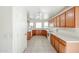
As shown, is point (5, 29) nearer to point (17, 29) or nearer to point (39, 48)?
point (17, 29)

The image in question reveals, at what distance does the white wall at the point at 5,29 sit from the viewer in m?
3.78

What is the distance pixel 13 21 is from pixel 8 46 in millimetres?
802

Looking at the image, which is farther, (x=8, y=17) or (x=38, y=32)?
(x=38, y=32)

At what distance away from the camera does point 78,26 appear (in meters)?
4.58

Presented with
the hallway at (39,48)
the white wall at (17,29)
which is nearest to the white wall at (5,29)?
the white wall at (17,29)

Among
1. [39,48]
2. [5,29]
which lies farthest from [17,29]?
[39,48]

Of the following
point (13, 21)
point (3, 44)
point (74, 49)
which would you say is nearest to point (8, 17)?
point (13, 21)

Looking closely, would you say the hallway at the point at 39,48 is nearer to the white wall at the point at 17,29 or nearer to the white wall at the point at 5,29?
the white wall at the point at 17,29

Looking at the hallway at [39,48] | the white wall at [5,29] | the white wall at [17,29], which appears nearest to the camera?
the white wall at [5,29]

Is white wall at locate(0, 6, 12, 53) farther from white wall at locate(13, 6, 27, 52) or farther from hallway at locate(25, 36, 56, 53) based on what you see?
hallway at locate(25, 36, 56, 53)

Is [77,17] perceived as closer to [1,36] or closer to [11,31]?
[11,31]

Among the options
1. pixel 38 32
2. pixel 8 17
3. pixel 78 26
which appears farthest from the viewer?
pixel 38 32

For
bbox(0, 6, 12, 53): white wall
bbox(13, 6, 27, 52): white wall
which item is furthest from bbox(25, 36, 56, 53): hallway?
bbox(0, 6, 12, 53): white wall

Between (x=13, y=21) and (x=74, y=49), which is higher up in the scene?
(x=13, y=21)
